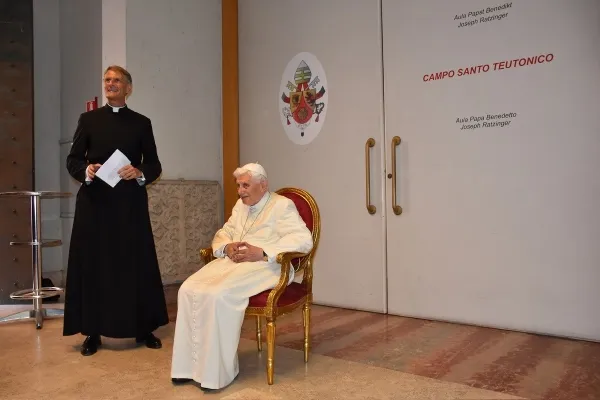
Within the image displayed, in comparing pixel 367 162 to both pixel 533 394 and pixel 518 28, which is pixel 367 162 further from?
pixel 533 394

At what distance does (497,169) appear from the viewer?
3629mm

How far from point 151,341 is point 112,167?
1.12 meters

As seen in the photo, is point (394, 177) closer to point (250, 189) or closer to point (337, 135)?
point (337, 135)

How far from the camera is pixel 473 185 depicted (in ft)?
12.3

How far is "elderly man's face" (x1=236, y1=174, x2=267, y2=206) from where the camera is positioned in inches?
115

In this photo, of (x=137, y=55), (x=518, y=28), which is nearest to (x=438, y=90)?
(x=518, y=28)

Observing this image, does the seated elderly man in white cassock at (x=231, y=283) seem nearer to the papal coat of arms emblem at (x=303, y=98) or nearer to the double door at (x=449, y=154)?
the double door at (x=449, y=154)

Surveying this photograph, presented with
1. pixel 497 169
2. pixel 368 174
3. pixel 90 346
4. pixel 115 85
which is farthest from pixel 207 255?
pixel 497 169

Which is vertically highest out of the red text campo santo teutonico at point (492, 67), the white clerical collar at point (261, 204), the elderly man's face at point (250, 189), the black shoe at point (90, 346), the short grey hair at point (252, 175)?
the red text campo santo teutonico at point (492, 67)

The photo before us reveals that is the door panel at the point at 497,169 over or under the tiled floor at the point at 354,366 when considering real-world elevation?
over

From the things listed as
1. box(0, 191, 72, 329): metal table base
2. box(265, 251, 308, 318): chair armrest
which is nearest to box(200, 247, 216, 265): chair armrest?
box(265, 251, 308, 318): chair armrest

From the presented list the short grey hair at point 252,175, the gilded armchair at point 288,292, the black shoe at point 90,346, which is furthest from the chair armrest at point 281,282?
the black shoe at point 90,346

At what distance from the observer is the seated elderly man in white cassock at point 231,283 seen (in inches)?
101

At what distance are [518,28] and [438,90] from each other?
2.18ft
